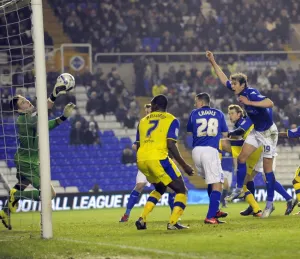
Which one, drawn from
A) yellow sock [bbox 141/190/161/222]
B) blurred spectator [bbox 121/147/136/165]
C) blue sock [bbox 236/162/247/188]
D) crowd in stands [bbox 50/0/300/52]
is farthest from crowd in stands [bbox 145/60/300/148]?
yellow sock [bbox 141/190/161/222]

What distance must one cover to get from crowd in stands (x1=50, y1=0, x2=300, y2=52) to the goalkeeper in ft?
59.8

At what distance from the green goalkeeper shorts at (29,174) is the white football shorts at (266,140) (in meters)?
3.72

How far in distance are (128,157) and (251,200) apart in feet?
44.1

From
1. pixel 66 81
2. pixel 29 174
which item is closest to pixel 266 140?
pixel 66 81

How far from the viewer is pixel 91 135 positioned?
28.4m

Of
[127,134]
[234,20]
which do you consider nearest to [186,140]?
[127,134]

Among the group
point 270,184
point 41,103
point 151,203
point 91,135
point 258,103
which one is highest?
point 41,103

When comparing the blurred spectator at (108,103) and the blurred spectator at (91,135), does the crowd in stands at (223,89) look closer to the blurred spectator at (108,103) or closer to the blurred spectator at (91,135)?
the blurred spectator at (108,103)

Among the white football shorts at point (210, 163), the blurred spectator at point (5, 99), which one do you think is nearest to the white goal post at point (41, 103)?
the white football shorts at point (210, 163)

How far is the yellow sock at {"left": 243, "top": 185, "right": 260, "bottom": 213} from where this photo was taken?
14.9m

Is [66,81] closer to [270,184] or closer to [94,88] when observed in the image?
[270,184]

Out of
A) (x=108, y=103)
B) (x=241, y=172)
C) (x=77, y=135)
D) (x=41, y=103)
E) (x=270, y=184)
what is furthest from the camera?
(x=108, y=103)

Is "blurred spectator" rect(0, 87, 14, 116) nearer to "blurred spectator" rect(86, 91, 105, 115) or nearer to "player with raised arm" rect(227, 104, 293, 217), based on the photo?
"blurred spectator" rect(86, 91, 105, 115)

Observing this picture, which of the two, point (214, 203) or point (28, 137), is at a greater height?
point (28, 137)
